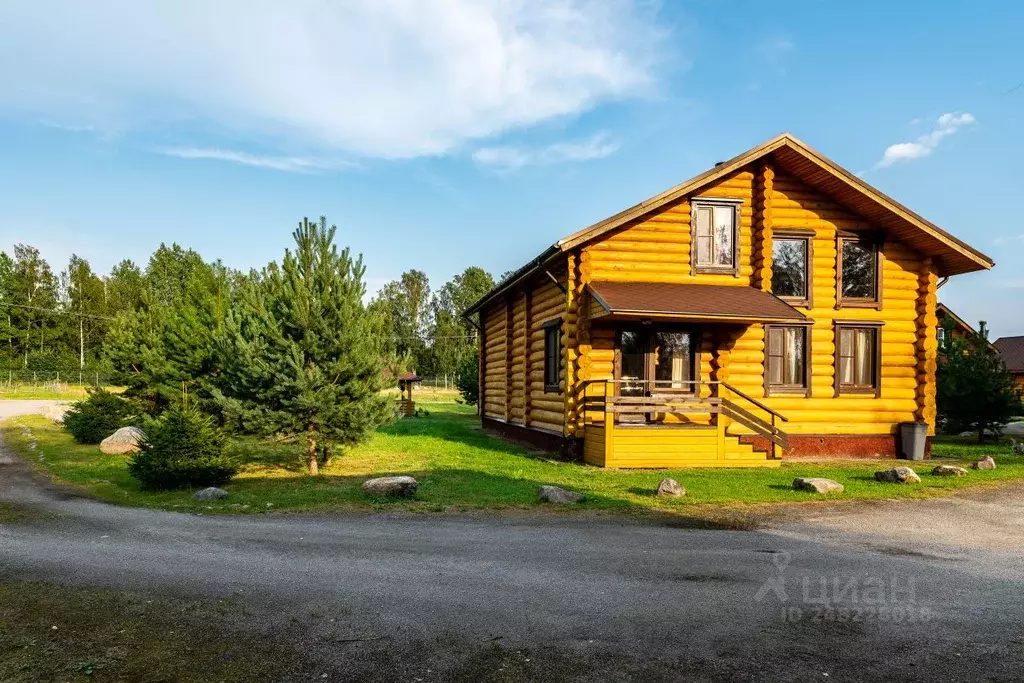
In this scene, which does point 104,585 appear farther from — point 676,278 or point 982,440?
point 982,440

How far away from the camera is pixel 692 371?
1734cm

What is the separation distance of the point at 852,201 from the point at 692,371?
6.35 meters

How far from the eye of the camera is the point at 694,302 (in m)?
15.7

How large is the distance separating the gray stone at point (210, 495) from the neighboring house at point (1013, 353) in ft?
177

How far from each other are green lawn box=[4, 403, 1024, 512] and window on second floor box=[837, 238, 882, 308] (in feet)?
14.9

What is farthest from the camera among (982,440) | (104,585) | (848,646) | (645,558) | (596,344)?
(982,440)

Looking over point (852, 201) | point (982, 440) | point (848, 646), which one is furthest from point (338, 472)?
point (982, 440)

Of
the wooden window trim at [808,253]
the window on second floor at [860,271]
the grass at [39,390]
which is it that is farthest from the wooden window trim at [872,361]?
the grass at [39,390]

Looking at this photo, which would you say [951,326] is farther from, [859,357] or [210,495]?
[210,495]

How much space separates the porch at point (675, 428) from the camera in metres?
15.2

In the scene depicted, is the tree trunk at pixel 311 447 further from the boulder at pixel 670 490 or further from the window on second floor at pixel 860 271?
the window on second floor at pixel 860 271

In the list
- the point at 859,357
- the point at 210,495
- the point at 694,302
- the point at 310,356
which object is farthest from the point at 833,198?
the point at 210,495

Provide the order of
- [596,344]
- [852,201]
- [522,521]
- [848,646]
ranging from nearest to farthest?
[848,646] → [522,521] → [596,344] → [852,201]

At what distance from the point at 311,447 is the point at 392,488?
370cm
